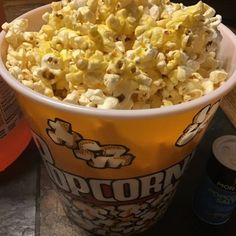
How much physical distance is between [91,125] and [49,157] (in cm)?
9

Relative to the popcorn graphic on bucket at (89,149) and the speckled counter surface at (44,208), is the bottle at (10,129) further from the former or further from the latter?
the popcorn graphic on bucket at (89,149)

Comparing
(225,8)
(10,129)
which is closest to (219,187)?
(10,129)

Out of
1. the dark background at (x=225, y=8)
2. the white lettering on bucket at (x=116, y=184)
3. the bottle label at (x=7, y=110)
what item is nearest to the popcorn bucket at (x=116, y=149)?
the white lettering on bucket at (x=116, y=184)

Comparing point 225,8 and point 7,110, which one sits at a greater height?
point 7,110

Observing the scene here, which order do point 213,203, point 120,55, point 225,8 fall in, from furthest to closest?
point 225,8 < point 213,203 < point 120,55

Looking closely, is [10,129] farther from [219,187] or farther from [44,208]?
[219,187]

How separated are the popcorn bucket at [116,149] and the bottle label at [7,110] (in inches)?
4.0

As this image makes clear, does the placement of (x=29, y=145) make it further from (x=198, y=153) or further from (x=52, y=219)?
(x=198, y=153)

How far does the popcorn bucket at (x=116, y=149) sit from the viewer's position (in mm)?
296

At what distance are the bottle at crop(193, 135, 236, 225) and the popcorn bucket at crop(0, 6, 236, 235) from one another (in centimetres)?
5

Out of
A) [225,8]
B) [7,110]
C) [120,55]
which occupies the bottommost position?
[225,8]

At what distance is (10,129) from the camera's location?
49 centimetres

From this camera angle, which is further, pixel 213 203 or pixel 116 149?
pixel 213 203

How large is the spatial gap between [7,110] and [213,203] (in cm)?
27
